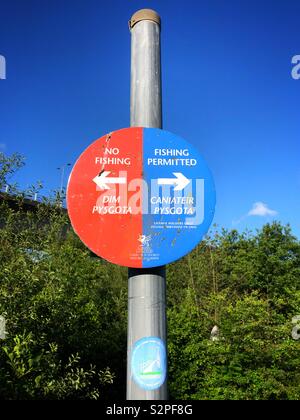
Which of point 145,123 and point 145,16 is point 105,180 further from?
point 145,16

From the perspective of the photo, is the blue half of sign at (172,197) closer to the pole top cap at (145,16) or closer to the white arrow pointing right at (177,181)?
the white arrow pointing right at (177,181)

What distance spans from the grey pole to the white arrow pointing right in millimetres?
405

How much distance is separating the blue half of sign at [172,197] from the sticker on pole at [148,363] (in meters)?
0.47

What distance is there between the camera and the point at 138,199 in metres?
2.68

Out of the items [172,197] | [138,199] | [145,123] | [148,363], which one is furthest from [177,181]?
[148,363]

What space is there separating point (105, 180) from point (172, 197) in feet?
1.45

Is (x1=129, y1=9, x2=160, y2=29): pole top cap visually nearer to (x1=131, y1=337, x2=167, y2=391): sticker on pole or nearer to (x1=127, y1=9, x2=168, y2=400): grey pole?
(x1=127, y1=9, x2=168, y2=400): grey pole

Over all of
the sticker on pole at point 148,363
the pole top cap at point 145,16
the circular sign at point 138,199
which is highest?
the pole top cap at point 145,16

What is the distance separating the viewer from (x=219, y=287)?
16.1 meters

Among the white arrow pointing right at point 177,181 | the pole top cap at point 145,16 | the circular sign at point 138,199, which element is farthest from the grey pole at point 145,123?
the white arrow pointing right at point 177,181

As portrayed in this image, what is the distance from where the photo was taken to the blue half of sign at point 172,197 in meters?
2.69
